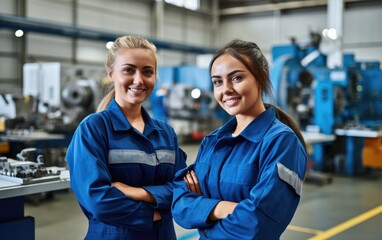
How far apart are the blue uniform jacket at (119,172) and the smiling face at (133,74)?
0.30ft

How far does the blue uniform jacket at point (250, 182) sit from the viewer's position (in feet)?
4.37

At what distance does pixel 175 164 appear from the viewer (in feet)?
6.54

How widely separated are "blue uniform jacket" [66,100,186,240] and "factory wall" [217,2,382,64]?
44.0ft

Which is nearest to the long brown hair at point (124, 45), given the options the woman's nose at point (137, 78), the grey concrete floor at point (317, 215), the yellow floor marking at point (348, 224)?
the woman's nose at point (137, 78)

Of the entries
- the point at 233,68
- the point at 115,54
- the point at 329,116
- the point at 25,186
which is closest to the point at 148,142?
the point at 115,54

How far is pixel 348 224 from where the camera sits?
176 inches

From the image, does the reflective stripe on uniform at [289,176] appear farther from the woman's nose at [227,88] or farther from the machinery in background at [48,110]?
the machinery in background at [48,110]

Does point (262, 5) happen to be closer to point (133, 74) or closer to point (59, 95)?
point (59, 95)

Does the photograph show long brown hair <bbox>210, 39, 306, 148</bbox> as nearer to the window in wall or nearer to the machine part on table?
the machine part on table

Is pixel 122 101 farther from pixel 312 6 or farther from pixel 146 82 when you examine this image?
pixel 312 6

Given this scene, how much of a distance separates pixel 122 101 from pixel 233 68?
60 centimetres

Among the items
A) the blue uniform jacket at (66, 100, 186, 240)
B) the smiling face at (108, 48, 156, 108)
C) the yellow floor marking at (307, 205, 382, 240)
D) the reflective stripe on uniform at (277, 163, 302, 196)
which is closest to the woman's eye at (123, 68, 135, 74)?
the smiling face at (108, 48, 156, 108)

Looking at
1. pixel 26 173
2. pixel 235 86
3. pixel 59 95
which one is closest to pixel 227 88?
pixel 235 86

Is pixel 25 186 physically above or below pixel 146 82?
below
